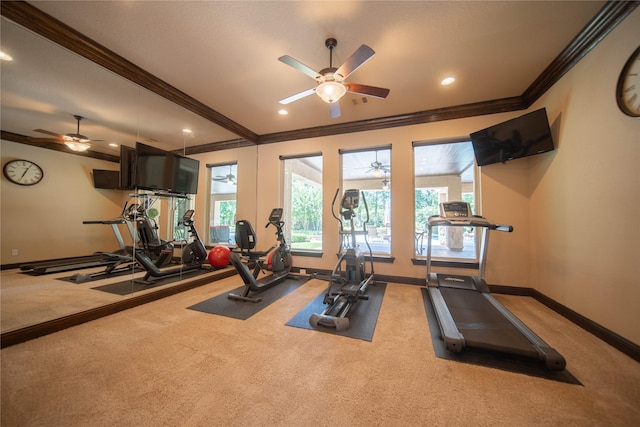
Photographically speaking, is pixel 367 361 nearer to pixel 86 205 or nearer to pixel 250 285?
pixel 250 285

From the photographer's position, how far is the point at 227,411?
130 centimetres

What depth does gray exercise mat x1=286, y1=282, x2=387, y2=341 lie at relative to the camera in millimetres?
2211

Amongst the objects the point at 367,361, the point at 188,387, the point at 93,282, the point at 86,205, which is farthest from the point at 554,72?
the point at 93,282

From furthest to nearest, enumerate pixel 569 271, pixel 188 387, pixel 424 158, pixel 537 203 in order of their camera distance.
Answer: pixel 424 158
pixel 537 203
pixel 569 271
pixel 188 387

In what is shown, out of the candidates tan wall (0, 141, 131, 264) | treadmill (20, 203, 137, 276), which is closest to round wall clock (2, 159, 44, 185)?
tan wall (0, 141, 131, 264)

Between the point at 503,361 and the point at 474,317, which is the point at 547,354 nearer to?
the point at 503,361

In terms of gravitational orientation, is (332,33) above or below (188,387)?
above

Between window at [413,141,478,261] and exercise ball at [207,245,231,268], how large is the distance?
12.9ft

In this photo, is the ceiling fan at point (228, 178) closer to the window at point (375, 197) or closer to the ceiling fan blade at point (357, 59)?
the window at point (375, 197)

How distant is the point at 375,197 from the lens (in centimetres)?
554

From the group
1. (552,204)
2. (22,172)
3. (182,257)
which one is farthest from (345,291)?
(22,172)

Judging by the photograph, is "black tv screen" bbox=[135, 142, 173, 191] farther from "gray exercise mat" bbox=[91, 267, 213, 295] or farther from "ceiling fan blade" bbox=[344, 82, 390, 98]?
"ceiling fan blade" bbox=[344, 82, 390, 98]

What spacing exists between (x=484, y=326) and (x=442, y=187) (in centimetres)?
649

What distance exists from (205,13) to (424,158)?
5.64 m
